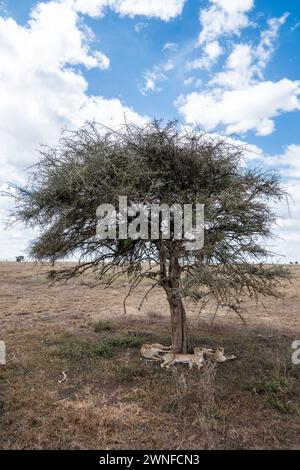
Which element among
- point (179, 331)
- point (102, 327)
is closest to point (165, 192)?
point (179, 331)

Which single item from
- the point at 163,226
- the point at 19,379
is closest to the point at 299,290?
the point at 163,226

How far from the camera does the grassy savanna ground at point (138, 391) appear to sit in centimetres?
575

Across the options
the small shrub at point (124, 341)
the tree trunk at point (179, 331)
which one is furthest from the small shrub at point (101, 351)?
the tree trunk at point (179, 331)

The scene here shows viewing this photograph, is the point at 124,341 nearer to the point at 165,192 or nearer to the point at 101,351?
the point at 101,351

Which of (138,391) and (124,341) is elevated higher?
(124,341)

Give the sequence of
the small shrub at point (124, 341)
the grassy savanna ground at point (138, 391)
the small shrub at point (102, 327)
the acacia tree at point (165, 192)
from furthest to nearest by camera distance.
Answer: the small shrub at point (102, 327) → the small shrub at point (124, 341) → the acacia tree at point (165, 192) → the grassy savanna ground at point (138, 391)

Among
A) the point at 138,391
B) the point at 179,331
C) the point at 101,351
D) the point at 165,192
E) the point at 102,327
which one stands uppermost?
the point at 165,192

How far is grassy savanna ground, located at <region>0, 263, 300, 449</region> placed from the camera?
575 cm

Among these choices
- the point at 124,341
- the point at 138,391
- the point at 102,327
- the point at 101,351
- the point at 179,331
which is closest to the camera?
the point at 138,391

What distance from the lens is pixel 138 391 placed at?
296 inches

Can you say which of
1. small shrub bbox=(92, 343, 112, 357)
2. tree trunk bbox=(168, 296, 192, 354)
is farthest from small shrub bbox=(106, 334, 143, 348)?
tree trunk bbox=(168, 296, 192, 354)

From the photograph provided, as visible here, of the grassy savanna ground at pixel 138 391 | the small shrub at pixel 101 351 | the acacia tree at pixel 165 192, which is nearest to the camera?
the grassy savanna ground at pixel 138 391

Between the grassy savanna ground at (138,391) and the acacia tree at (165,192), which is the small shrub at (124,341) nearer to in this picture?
the grassy savanna ground at (138,391)
